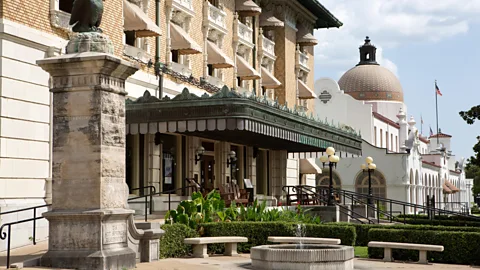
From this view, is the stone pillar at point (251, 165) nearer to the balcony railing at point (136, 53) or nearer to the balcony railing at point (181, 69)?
the balcony railing at point (181, 69)

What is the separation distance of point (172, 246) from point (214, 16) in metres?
17.4

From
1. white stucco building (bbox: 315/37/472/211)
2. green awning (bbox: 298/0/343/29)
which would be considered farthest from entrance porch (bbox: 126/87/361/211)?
white stucco building (bbox: 315/37/472/211)

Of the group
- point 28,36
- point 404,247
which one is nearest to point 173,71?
point 28,36

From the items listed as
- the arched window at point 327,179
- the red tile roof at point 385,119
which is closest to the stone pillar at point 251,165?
the arched window at point 327,179

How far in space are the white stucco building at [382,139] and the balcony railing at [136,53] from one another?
27346 mm

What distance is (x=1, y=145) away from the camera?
19.0m

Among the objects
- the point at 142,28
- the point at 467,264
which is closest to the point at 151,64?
the point at 142,28

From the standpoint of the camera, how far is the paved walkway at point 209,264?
50.8 feet

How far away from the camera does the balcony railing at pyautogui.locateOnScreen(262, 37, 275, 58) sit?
1603 inches

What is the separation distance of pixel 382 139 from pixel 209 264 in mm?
61319

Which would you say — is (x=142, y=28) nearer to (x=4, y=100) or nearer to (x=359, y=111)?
(x=4, y=100)

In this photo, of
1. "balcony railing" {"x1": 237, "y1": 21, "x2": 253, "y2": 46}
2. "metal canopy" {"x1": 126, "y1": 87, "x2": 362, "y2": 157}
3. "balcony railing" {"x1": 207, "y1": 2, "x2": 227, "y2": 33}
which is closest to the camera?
"metal canopy" {"x1": 126, "y1": 87, "x2": 362, "y2": 157}

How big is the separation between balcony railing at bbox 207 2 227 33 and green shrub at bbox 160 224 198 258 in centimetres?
1572

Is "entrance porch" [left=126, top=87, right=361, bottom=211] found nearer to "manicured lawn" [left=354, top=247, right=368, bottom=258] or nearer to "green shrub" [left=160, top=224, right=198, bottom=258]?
"green shrub" [left=160, top=224, right=198, bottom=258]
